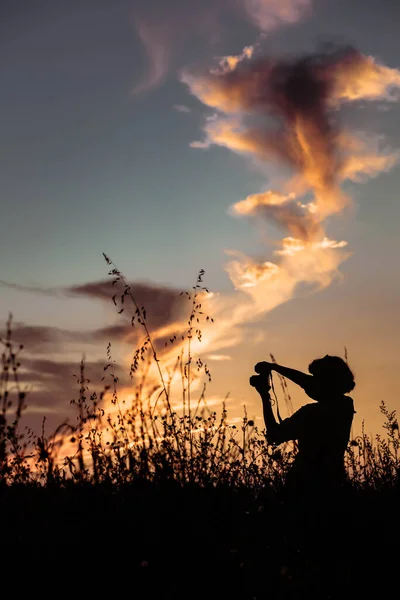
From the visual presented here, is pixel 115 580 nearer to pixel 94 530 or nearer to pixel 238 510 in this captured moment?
pixel 94 530

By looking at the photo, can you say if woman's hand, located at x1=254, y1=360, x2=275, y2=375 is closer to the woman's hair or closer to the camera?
the camera

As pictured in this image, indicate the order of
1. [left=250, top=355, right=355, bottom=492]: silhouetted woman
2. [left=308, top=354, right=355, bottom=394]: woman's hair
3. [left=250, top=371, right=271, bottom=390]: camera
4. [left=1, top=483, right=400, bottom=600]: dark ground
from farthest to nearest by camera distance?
1. [left=250, top=371, right=271, bottom=390]: camera
2. [left=308, top=354, right=355, bottom=394]: woman's hair
3. [left=250, top=355, right=355, bottom=492]: silhouetted woman
4. [left=1, top=483, right=400, bottom=600]: dark ground

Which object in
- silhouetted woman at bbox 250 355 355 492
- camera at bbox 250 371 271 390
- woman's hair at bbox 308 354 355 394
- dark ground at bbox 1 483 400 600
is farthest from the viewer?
camera at bbox 250 371 271 390

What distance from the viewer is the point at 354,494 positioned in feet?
17.6

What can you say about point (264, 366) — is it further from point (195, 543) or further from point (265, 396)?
point (195, 543)

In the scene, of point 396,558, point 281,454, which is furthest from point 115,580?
point 281,454

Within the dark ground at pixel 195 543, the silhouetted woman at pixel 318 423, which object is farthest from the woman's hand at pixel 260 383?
the dark ground at pixel 195 543

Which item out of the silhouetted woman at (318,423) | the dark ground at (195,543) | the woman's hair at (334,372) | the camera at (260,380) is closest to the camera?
the dark ground at (195,543)

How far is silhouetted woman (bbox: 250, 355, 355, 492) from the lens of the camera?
5.15 meters

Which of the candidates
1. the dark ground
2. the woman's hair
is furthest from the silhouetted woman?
the dark ground

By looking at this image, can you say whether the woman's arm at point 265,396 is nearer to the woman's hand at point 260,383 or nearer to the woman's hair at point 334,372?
the woman's hand at point 260,383

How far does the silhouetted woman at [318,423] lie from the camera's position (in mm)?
5152

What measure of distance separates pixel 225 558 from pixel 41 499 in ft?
5.38

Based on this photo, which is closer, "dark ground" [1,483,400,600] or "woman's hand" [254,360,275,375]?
"dark ground" [1,483,400,600]
